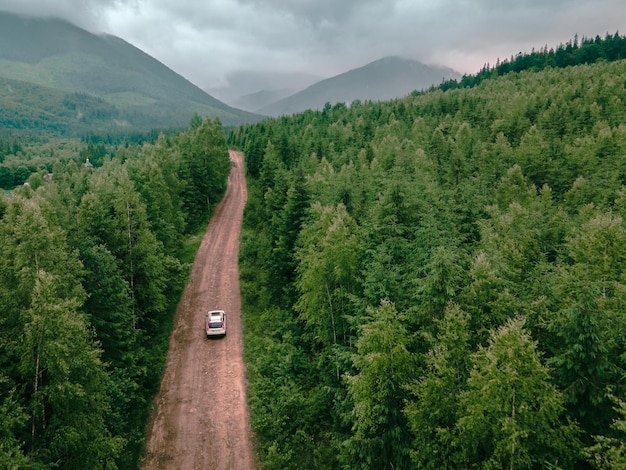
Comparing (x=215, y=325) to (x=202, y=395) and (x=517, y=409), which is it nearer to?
(x=202, y=395)

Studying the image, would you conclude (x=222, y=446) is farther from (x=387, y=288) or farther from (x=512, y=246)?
(x=512, y=246)

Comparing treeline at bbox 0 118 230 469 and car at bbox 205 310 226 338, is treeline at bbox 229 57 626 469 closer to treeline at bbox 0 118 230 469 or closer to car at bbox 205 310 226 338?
car at bbox 205 310 226 338

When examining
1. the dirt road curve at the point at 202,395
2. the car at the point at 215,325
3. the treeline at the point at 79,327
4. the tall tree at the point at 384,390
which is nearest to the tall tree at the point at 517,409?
the tall tree at the point at 384,390

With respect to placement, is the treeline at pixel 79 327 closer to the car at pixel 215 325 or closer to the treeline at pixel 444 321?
the car at pixel 215 325

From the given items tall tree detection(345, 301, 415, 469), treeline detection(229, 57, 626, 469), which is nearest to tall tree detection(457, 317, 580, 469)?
treeline detection(229, 57, 626, 469)

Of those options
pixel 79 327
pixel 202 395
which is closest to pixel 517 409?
pixel 79 327

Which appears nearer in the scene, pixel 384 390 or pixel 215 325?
pixel 384 390
